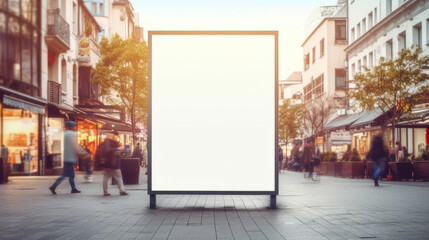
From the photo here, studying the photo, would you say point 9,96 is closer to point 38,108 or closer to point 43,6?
point 38,108

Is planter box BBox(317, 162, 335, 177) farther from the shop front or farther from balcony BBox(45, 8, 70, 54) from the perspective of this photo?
balcony BBox(45, 8, 70, 54)

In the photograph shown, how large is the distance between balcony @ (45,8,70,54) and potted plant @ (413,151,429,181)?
17.7 m

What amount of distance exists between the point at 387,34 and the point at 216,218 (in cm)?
2964

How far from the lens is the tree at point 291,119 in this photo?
2611 inches

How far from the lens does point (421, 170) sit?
74.8ft

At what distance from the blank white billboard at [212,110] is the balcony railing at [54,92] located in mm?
20791

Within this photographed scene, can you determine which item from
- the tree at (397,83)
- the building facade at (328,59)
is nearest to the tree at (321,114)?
the building facade at (328,59)

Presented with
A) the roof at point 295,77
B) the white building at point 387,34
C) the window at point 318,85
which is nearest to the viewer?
the white building at point 387,34

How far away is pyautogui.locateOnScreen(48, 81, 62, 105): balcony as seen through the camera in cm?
3053

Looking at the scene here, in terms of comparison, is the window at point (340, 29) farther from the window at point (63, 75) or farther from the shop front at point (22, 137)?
the shop front at point (22, 137)

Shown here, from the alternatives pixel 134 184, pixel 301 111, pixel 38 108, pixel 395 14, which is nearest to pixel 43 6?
pixel 38 108

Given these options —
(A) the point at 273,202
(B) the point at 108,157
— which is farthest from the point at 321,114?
(A) the point at 273,202

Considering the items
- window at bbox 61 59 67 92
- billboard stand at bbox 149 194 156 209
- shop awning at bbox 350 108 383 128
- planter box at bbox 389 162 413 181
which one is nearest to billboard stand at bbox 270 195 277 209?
billboard stand at bbox 149 194 156 209

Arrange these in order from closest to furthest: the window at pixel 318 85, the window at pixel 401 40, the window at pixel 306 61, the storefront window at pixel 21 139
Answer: the storefront window at pixel 21 139 → the window at pixel 401 40 → the window at pixel 318 85 → the window at pixel 306 61
